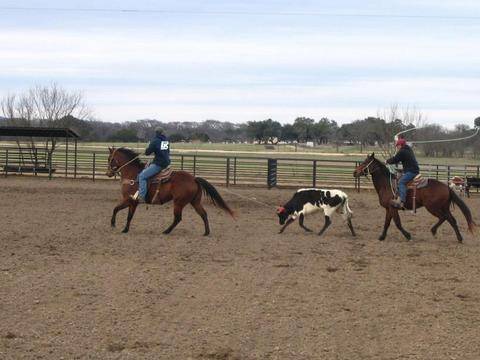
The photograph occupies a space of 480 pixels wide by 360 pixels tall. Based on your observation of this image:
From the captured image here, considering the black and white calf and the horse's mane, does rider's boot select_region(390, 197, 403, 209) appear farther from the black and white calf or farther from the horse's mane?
the horse's mane

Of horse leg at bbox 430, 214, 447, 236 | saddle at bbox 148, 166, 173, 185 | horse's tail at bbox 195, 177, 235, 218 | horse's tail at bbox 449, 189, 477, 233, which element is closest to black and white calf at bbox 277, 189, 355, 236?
horse's tail at bbox 195, 177, 235, 218

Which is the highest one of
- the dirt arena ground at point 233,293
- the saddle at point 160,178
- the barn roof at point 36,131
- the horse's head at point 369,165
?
the barn roof at point 36,131

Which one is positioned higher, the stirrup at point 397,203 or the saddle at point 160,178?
the saddle at point 160,178

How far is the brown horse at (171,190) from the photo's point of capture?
13.0 m

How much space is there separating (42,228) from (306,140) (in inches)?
3366

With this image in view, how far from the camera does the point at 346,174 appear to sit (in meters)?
32.4

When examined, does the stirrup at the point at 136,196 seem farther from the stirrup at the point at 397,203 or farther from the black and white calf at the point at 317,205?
the stirrup at the point at 397,203

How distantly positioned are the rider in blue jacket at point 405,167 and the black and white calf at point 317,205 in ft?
3.25

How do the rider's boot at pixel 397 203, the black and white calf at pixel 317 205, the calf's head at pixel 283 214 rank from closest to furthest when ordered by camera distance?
the rider's boot at pixel 397 203 → the black and white calf at pixel 317 205 → the calf's head at pixel 283 214

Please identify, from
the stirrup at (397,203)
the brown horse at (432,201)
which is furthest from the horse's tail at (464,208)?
the stirrup at (397,203)

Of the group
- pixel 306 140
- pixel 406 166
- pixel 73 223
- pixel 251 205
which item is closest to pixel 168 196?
pixel 73 223

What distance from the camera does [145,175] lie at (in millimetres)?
12914

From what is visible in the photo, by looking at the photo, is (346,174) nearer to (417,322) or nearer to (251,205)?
(251,205)

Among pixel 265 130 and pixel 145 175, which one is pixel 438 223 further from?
pixel 265 130
